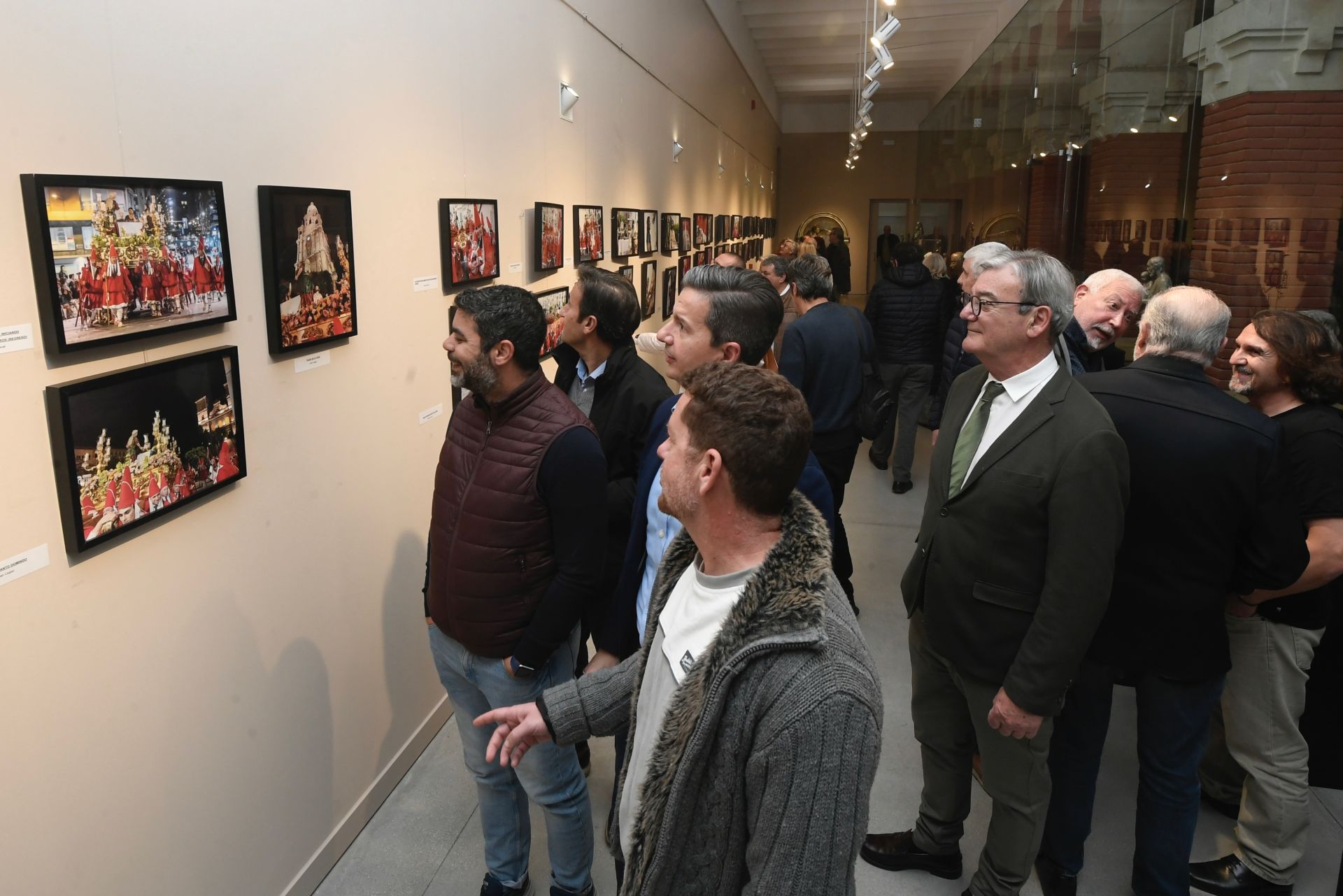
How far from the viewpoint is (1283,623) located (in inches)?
123

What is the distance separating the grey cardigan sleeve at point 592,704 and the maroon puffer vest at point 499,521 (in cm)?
83

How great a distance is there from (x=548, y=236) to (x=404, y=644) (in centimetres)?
269

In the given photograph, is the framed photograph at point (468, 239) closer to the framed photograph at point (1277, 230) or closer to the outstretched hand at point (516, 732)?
the outstretched hand at point (516, 732)

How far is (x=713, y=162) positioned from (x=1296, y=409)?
10951 mm

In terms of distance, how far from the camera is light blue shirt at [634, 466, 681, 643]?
2.49 m

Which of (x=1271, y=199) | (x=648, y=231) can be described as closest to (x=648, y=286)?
(x=648, y=231)

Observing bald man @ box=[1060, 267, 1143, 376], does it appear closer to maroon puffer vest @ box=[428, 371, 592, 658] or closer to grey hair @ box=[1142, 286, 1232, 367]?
grey hair @ box=[1142, 286, 1232, 367]

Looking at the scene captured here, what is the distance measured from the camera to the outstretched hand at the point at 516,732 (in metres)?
1.80

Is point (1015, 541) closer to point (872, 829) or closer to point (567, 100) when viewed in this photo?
point (872, 829)

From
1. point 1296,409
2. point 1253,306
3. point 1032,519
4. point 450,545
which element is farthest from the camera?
point 1253,306

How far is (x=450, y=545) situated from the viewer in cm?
279

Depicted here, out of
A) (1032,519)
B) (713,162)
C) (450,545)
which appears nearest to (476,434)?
(450,545)

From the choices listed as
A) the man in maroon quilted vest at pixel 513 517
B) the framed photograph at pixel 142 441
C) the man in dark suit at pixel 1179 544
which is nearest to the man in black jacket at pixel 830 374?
the man in dark suit at pixel 1179 544

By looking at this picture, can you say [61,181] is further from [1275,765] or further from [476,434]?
[1275,765]
